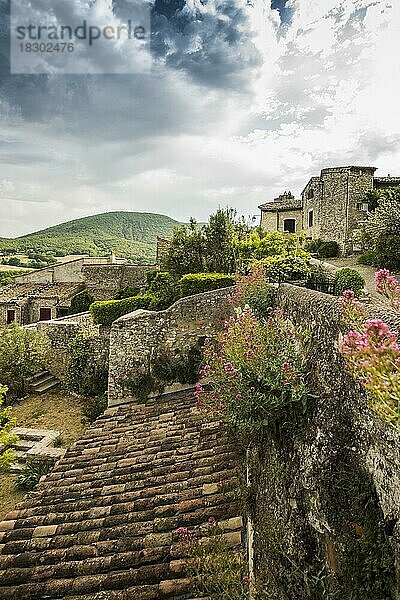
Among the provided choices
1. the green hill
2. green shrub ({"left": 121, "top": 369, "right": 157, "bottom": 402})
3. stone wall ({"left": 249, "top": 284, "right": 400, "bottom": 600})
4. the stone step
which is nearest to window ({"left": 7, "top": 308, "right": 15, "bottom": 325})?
the stone step

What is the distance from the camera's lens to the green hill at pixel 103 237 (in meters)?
60.7

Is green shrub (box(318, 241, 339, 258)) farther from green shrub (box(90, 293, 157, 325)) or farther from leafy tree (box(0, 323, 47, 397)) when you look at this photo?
leafy tree (box(0, 323, 47, 397))

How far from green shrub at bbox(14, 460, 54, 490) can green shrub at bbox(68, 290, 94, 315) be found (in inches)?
595

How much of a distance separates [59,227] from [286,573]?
290 ft

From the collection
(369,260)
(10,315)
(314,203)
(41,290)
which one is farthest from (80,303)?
(314,203)

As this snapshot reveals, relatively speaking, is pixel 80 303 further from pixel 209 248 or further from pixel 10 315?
pixel 209 248

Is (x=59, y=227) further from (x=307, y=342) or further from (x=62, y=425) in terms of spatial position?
(x=307, y=342)

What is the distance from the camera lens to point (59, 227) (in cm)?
8419

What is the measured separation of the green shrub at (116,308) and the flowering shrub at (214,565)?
11616 millimetres

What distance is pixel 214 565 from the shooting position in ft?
13.2

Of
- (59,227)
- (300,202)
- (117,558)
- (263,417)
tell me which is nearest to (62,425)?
(117,558)

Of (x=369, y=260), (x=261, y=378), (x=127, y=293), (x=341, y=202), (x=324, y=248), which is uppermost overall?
(x=341, y=202)

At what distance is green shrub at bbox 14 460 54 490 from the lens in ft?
32.6

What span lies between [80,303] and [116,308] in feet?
30.8
